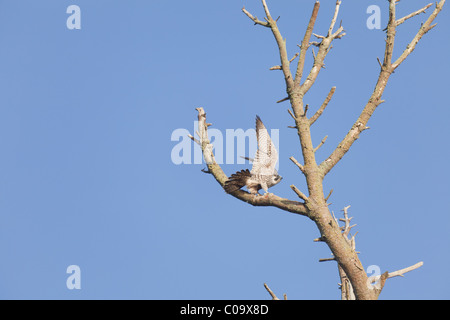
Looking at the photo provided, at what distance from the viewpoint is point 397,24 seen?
35.9 feet

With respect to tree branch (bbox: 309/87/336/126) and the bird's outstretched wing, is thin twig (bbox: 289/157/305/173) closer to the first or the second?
tree branch (bbox: 309/87/336/126)

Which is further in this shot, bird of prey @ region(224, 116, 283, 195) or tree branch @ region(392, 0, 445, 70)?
tree branch @ region(392, 0, 445, 70)

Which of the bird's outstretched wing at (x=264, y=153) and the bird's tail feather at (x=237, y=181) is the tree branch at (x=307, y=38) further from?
the bird's tail feather at (x=237, y=181)

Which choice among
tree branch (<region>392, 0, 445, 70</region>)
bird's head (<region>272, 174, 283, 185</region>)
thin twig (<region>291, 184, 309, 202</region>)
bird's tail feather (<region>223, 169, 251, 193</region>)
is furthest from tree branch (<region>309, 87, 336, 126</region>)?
tree branch (<region>392, 0, 445, 70</region>)

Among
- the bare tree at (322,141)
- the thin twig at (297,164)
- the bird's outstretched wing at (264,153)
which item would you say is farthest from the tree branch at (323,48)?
the thin twig at (297,164)

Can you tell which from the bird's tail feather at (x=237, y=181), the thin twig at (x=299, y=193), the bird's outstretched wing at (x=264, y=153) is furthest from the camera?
the bird's outstretched wing at (x=264, y=153)

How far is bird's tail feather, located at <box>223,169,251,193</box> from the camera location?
34.2 ft

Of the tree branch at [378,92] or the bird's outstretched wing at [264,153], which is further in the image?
the bird's outstretched wing at [264,153]

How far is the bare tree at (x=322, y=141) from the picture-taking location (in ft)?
30.6

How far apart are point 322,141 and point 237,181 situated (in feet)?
5.66

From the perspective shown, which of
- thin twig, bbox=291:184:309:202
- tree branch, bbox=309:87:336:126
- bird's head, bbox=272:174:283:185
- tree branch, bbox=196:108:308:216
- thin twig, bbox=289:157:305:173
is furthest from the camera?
bird's head, bbox=272:174:283:185

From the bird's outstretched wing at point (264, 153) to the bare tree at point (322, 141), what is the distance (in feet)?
2.13
